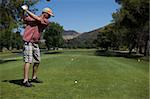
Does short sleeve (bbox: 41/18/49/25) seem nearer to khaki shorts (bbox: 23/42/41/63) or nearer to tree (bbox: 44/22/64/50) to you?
khaki shorts (bbox: 23/42/41/63)

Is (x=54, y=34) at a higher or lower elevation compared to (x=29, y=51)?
higher

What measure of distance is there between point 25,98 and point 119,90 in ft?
8.44

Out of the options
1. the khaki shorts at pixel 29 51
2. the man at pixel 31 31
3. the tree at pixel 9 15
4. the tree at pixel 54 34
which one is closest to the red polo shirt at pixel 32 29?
the man at pixel 31 31

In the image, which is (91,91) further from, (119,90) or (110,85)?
(110,85)

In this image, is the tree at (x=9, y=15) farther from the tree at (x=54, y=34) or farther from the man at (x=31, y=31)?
the tree at (x=54, y=34)

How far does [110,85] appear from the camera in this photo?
1034 cm

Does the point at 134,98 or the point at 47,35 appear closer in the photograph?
the point at 134,98

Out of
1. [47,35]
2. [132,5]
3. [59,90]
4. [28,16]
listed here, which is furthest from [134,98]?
[47,35]

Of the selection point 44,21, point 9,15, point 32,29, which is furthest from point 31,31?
point 9,15

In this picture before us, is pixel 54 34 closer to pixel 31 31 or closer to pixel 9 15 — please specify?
pixel 9 15

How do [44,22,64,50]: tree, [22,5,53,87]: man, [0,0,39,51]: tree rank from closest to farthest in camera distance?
[22,5,53,87]: man, [0,0,39,51]: tree, [44,22,64,50]: tree

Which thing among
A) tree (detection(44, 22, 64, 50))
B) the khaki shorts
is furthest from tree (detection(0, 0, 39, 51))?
tree (detection(44, 22, 64, 50))

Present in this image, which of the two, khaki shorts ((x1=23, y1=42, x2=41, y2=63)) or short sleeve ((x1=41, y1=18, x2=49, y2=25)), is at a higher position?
short sleeve ((x1=41, y1=18, x2=49, y2=25))

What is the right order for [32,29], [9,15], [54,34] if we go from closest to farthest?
[32,29] < [9,15] < [54,34]
